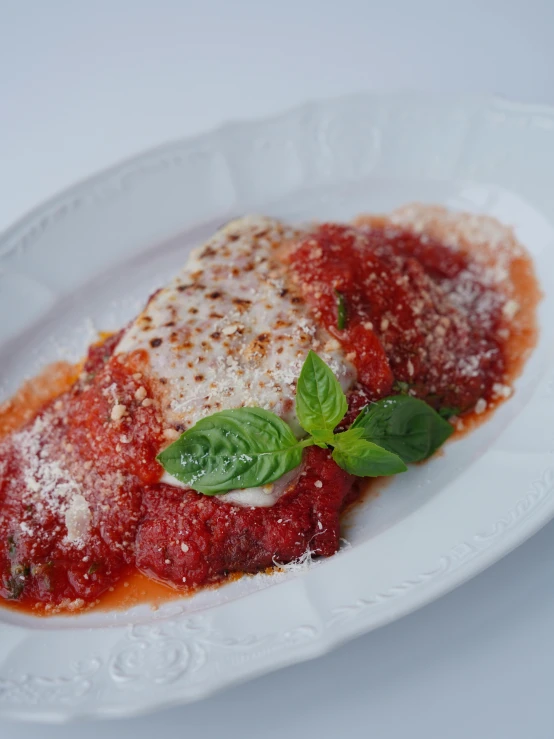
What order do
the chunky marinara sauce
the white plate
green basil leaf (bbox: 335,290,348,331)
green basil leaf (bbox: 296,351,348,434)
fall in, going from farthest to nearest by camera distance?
green basil leaf (bbox: 335,290,348,331), the chunky marinara sauce, green basil leaf (bbox: 296,351,348,434), the white plate

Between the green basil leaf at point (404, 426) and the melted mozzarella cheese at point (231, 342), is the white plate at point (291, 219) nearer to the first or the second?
the green basil leaf at point (404, 426)

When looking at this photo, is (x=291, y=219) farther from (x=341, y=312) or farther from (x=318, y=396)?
(x=318, y=396)

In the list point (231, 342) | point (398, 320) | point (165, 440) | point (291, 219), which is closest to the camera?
point (165, 440)

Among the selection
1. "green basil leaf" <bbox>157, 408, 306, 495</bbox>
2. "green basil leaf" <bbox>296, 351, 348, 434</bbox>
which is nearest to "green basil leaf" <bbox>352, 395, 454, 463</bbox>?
Answer: "green basil leaf" <bbox>296, 351, 348, 434</bbox>

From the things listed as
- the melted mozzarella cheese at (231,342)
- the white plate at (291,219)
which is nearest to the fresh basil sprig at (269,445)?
the melted mozzarella cheese at (231,342)

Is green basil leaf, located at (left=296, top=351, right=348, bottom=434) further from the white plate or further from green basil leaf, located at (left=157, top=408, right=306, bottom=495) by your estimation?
the white plate

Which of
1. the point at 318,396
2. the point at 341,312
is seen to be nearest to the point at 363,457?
the point at 318,396
